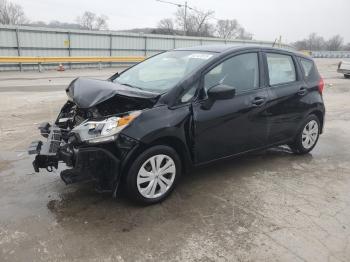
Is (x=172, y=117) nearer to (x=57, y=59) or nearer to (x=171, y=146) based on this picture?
(x=171, y=146)

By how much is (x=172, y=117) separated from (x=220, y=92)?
0.65 m

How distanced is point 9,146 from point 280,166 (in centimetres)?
431

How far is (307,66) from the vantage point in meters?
5.83

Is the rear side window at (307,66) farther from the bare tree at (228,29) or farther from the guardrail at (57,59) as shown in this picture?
the bare tree at (228,29)

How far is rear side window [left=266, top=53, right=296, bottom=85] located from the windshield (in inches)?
40.9

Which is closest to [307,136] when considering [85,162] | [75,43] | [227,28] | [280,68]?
[280,68]

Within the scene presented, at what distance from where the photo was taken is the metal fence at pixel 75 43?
2138 cm

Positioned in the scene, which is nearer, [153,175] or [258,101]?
[153,175]

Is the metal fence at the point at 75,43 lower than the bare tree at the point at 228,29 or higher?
lower

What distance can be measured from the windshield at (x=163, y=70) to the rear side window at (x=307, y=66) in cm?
196

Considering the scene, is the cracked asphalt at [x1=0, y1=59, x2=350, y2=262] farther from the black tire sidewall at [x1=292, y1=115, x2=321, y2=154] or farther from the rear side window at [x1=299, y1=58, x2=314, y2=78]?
the rear side window at [x1=299, y1=58, x2=314, y2=78]

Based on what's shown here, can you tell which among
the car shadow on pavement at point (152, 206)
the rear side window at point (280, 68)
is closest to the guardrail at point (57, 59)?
the car shadow on pavement at point (152, 206)

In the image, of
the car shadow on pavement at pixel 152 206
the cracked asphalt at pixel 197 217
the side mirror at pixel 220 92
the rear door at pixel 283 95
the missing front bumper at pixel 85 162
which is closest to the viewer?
the cracked asphalt at pixel 197 217

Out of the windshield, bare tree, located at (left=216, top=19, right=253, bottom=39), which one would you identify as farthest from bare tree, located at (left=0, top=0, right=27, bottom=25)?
the windshield
